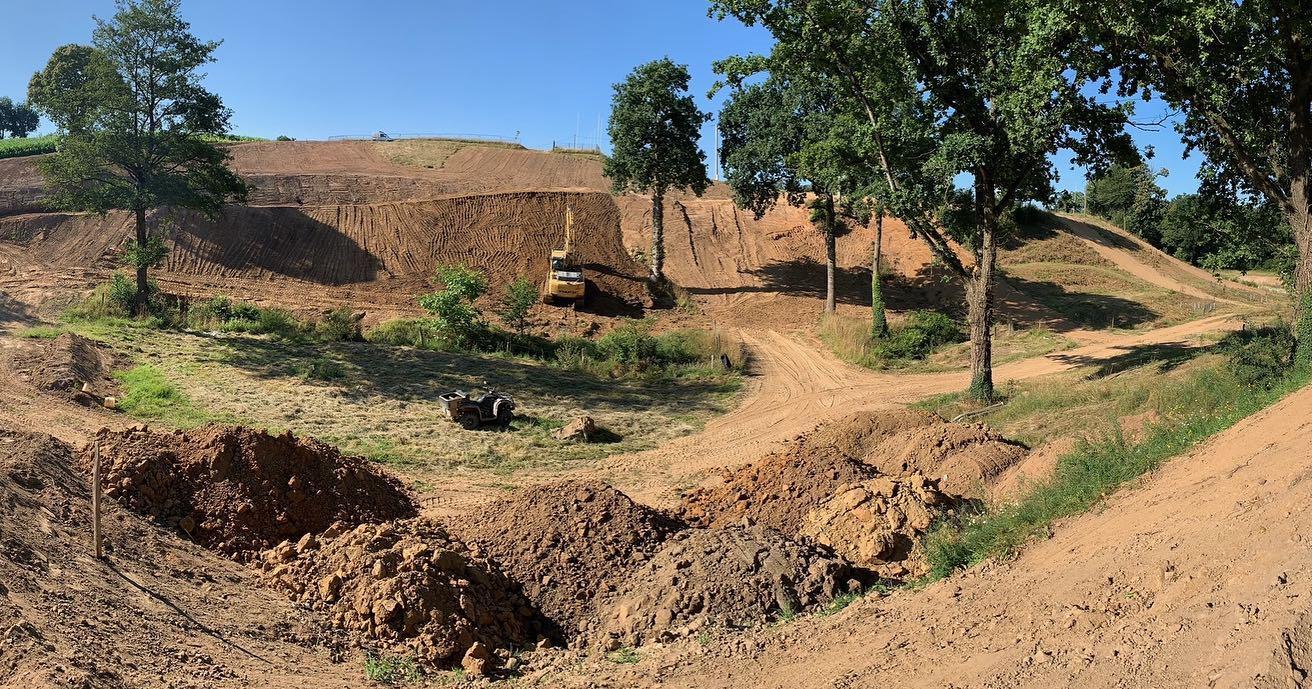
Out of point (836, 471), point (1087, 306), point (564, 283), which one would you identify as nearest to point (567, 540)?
point (836, 471)

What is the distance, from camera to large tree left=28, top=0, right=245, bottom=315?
24.8 m

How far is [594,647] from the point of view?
8.62 m

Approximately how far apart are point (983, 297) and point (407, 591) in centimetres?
1533

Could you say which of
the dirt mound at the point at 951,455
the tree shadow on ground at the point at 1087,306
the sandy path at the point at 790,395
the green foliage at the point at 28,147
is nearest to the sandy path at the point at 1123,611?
the dirt mound at the point at 951,455

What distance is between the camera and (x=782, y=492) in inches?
501

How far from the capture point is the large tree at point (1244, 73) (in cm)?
1449

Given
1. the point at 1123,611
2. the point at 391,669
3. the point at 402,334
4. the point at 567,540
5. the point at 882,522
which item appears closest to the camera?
the point at 1123,611

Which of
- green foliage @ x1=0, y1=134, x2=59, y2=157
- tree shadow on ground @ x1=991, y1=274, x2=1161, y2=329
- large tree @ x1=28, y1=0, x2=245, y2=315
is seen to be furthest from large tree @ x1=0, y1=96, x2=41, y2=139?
tree shadow on ground @ x1=991, y1=274, x2=1161, y2=329

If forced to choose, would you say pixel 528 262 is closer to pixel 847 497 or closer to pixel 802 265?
pixel 802 265

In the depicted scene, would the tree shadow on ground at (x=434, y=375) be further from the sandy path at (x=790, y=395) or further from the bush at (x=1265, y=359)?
the bush at (x=1265, y=359)

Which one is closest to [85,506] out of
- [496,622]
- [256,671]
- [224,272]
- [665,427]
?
[256,671]

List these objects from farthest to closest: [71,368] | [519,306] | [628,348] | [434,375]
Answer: [519,306] → [628,348] → [434,375] → [71,368]

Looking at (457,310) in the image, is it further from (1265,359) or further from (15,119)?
(15,119)

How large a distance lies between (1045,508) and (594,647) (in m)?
4.95
